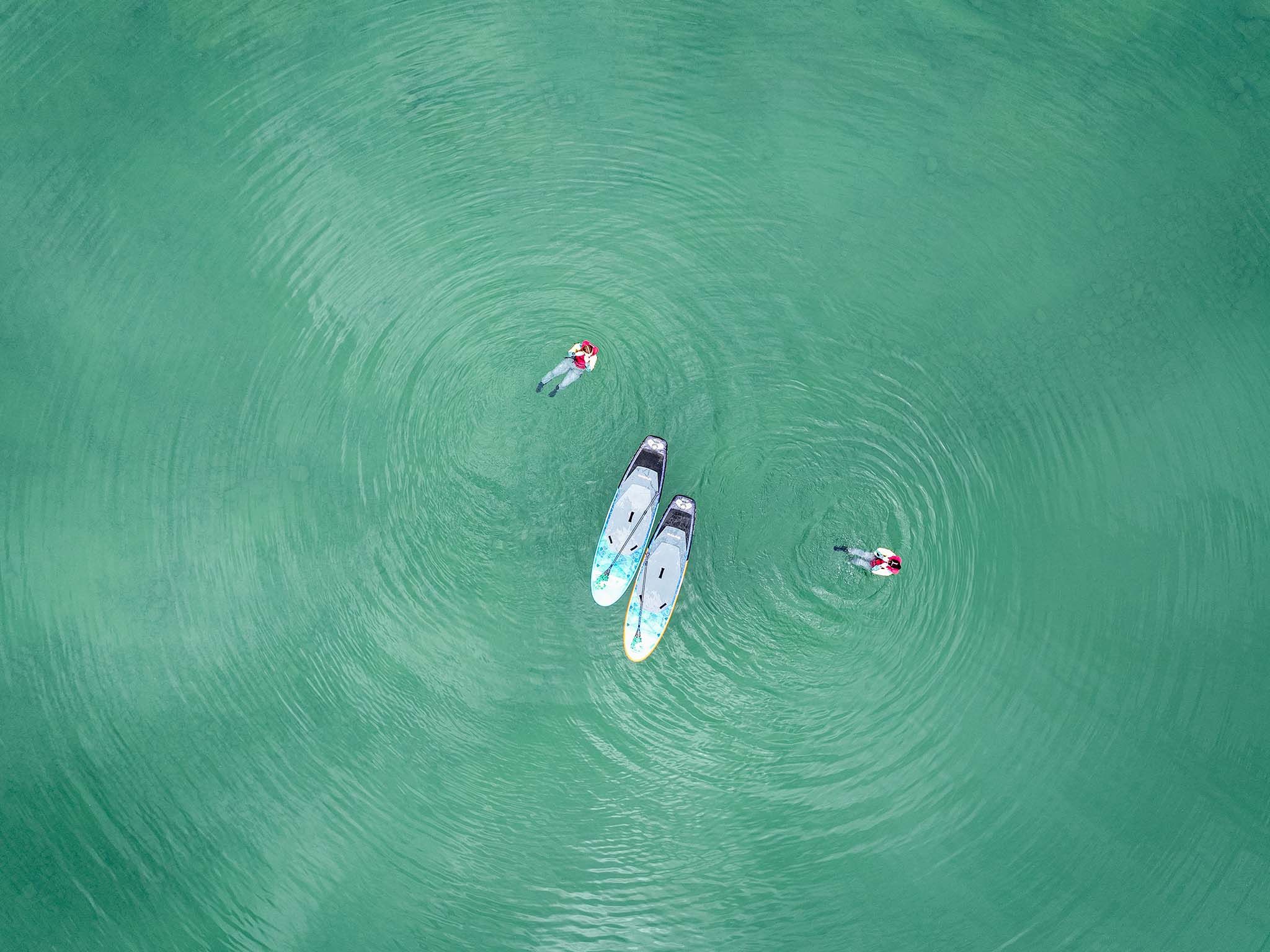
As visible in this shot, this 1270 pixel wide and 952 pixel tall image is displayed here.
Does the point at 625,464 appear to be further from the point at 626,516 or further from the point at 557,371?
the point at 557,371

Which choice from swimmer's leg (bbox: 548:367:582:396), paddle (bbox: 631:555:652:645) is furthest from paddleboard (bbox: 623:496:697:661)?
swimmer's leg (bbox: 548:367:582:396)

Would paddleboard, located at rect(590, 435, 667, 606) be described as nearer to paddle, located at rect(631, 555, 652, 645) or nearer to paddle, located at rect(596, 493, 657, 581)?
paddle, located at rect(596, 493, 657, 581)

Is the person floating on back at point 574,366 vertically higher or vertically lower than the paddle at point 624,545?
higher

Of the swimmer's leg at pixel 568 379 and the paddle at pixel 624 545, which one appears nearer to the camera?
the paddle at pixel 624 545

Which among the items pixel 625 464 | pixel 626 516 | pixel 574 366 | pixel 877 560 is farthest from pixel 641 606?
pixel 574 366

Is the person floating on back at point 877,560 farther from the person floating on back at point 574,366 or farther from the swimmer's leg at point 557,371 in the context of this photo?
the swimmer's leg at point 557,371

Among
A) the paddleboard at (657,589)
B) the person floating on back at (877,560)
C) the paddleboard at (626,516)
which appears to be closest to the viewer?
the person floating on back at (877,560)

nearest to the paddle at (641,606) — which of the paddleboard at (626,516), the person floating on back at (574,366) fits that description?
the paddleboard at (626,516)
